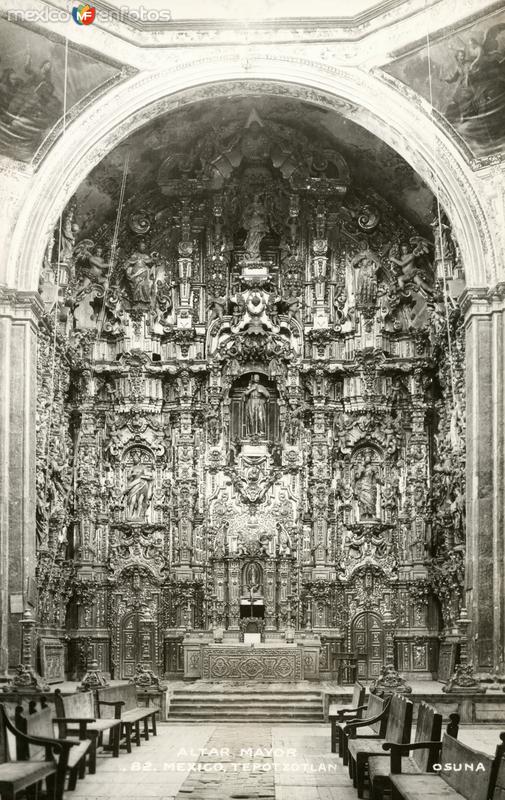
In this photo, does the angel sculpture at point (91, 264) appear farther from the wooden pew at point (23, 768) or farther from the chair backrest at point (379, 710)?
the wooden pew at point (23, 768)

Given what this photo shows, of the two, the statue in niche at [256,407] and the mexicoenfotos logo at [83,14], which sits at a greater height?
the mexicoenfotos logo at [83,14]

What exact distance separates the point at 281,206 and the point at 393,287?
284 cm

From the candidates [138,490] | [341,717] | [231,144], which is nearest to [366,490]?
[138,490]

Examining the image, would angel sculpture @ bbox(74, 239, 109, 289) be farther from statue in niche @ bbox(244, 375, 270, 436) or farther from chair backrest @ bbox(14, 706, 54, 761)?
chair backrest @ bbox(14, 706, 54, 761)

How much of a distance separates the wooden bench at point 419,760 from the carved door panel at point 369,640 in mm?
13010

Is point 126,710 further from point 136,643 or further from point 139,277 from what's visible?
point 139,277

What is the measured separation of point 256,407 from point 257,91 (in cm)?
627

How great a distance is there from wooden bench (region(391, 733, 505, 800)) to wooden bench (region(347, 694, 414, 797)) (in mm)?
368

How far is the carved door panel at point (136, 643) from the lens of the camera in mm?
22078

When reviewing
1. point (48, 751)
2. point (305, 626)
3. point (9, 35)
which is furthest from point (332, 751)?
point (9, 35)

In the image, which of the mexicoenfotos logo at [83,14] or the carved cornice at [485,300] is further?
the mexicoenfotos logo at [83,14]

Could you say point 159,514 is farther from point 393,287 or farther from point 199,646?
point 393,287

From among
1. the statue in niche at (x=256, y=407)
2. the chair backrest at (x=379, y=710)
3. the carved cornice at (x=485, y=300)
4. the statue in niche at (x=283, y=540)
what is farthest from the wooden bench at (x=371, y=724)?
the statue in niche at (x=256, y=407)

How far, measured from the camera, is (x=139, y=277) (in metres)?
23.3
